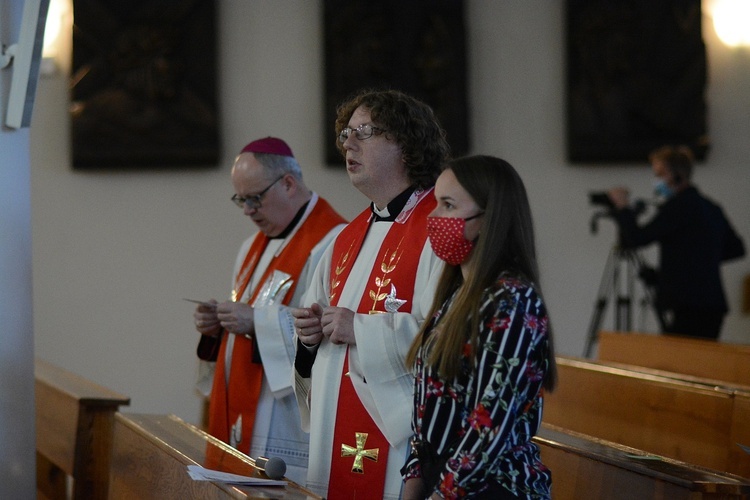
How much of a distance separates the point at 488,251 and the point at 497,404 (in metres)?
0.32

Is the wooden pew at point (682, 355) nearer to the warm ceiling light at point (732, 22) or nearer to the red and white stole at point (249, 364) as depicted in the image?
the red and white stole at point (249, 364)

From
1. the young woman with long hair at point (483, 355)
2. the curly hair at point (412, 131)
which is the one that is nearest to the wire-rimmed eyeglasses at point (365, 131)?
the curly hair at point (412, 131)

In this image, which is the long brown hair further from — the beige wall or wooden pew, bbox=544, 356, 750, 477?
the beige wall

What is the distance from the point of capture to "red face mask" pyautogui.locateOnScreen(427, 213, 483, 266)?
2018 millimetres

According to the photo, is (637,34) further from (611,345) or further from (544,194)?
(611,345)

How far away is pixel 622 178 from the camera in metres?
7.33

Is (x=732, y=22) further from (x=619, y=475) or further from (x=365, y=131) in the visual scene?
(x=619, y=475)

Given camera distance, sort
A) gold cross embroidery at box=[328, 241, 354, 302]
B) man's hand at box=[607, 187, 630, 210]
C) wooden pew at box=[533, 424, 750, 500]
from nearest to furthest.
A: wooden pew at box=[533, 424, 750, 500]
gold cross embroidery at box=[328, 241, 354, 302]
man's hand at box=[607, 187, 630, 210]

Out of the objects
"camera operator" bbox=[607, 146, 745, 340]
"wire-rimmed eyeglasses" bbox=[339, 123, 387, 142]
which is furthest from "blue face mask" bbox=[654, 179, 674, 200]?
"wire-rimmed eyeglasses" bbox=[339, 123, 387, 142]

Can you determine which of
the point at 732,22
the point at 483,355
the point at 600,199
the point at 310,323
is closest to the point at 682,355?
the point at 600,199

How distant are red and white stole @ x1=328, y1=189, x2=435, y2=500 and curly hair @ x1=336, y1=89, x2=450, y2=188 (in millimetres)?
67

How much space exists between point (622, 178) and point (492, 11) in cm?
161

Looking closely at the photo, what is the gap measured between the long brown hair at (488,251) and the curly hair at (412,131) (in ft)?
2.34

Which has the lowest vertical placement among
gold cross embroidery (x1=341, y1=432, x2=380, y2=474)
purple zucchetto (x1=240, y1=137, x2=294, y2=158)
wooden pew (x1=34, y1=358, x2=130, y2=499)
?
wooden pew (x1=34, y1=358, x2=130, y2=499)
